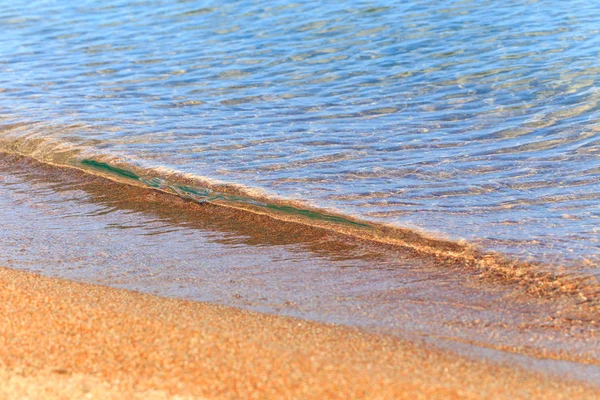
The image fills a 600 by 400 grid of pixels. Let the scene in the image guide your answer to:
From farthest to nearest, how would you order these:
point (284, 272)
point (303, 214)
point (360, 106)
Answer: point (360, 106), point (303, 214), point (284, 272)

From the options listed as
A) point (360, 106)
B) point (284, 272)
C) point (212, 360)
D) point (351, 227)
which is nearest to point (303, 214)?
point (351, 227)

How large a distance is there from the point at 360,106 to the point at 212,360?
4860 millimetres

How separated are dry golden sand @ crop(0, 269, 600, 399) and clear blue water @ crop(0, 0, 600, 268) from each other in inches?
55.2

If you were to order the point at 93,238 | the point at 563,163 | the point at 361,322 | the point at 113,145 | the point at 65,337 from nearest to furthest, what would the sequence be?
1. the point at 65,337
2. the point at 361,322
3. the point at 93,238
4. the point at 563,163
5. the point at 113,145

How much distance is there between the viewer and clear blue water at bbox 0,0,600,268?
5312 millimetres

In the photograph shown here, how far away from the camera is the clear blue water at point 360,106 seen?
5.31m

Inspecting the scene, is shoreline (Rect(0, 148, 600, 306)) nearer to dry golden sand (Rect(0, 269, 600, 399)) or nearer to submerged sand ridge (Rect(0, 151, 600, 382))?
submerged sand ridge (Rect(0, 151, 600, 382))

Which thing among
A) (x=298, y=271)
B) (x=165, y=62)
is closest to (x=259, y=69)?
(x=165, y=62)

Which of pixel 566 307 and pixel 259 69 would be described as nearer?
pixel 566 307

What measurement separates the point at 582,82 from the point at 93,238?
17.7ft

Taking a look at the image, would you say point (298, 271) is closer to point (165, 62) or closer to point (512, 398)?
point (512, 398)

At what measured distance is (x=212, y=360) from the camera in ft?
10.5

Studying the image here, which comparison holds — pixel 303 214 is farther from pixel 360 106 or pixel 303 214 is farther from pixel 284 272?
pixel 360 106

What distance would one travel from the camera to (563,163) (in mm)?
5930
